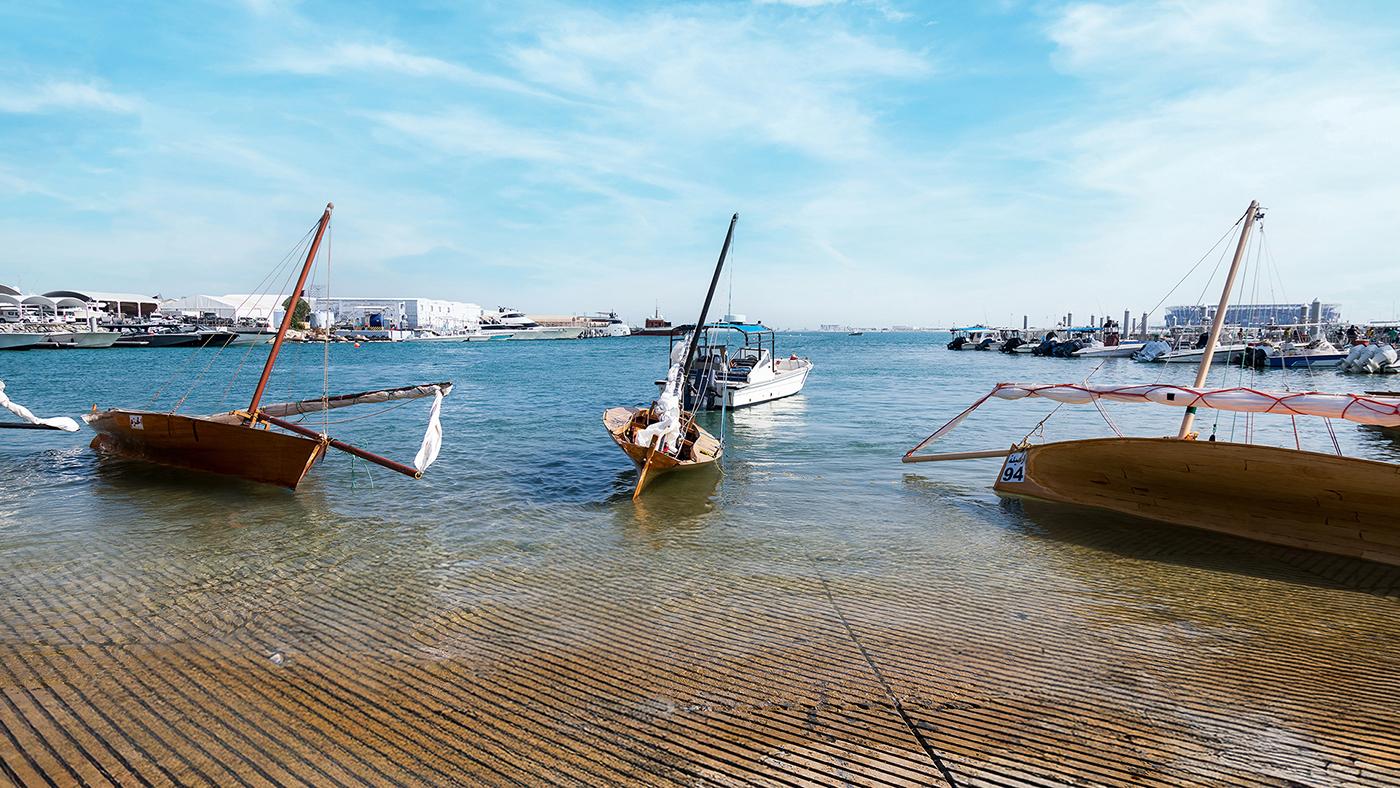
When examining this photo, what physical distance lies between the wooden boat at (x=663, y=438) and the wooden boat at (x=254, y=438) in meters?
4.16

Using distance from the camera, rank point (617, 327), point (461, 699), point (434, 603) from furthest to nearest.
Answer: point (617, 327) → point (434, 603) → point (461, 699)

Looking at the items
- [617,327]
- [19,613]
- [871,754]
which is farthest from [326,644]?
[617,327]

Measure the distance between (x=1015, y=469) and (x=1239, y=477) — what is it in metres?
4.09

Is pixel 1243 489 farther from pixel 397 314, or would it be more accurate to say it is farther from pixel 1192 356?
pixel 397 314

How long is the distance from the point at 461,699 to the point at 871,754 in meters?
3.39

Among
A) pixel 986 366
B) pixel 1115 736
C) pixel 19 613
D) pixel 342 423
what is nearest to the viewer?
pixel 1115 736

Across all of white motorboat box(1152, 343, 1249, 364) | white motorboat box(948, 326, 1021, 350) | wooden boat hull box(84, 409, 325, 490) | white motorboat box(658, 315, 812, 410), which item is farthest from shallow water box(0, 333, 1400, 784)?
white motorboat box(948, 326, 1021, 350)

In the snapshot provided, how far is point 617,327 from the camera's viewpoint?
604ft

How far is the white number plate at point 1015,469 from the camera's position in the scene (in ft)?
47.6

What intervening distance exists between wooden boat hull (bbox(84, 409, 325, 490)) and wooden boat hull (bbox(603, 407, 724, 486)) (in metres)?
6.17

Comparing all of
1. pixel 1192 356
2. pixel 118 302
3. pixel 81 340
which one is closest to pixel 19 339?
pixel 81 340

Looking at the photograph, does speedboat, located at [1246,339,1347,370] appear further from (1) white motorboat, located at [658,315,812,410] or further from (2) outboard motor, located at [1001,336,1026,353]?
(1) white motorboat, located at [658,315,812,410]

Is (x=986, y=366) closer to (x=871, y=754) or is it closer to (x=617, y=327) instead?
(x=871, y=754)

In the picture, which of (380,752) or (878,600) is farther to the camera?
(878,600)
